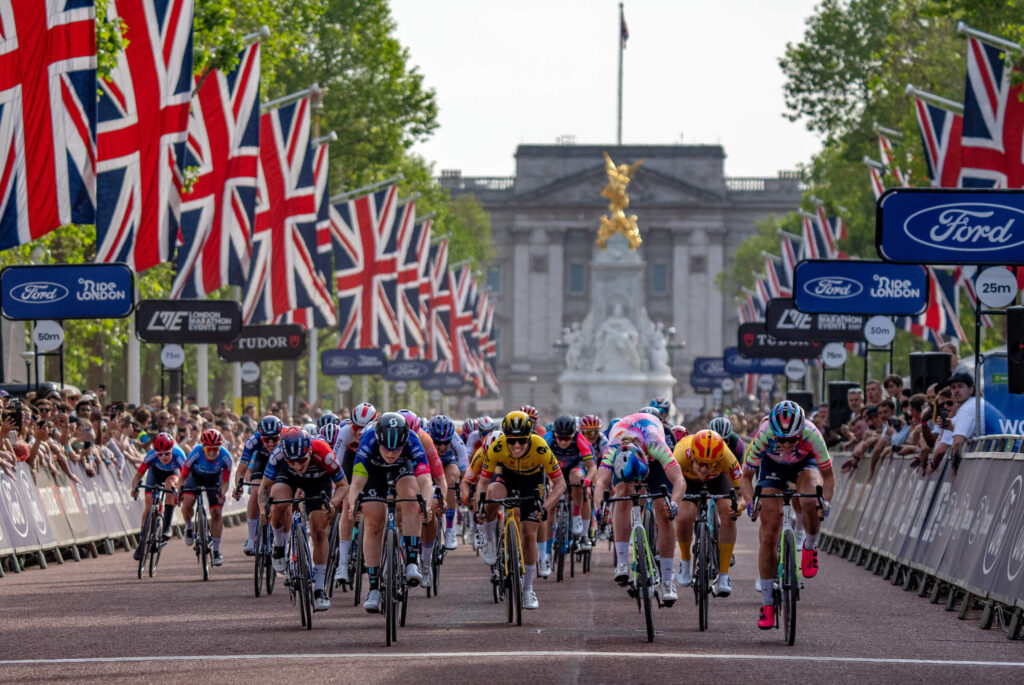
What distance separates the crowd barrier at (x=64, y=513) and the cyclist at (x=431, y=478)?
5.82 m

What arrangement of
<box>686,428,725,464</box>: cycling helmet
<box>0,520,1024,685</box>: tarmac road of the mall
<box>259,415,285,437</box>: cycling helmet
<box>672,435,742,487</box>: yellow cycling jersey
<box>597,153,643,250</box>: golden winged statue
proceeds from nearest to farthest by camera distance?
<box>0,520,1024,685</box>: tarmac road of the mall → <box>686,428,725,464</box>: cycling helmet → <box>672,435,742,487</box>: yellow cycling jersey → <box>259,415,285,437</box>: cycling helmet → <box>597,153,643,250</box>: golden winged statue

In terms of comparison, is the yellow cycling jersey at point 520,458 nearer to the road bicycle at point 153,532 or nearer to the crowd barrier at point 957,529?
the crowd barrier at point 957,529

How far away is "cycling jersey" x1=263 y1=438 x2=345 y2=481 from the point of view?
60.9ft

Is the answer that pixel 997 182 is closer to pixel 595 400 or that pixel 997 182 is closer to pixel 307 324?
pixel 307 324

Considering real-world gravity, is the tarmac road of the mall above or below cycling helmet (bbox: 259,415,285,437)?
below

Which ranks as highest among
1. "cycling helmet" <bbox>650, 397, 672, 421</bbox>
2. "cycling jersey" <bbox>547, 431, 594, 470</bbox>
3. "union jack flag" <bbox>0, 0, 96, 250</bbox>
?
"union jack flag" <bbox>0, 0, 96, 250</bbox>

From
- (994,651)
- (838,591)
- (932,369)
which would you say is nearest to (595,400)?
(932,369)

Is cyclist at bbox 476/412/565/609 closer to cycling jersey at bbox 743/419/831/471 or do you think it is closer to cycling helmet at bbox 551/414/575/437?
cycling jersey at bbox 743/419/831/471

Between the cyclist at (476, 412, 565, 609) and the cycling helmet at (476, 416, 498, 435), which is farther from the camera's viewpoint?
the cycling helmet at (476, 416, 498, 435)

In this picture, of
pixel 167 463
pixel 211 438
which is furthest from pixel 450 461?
pixel 167 463

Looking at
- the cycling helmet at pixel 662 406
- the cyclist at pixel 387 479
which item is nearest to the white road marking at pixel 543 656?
the cyclist at pixel 387 479

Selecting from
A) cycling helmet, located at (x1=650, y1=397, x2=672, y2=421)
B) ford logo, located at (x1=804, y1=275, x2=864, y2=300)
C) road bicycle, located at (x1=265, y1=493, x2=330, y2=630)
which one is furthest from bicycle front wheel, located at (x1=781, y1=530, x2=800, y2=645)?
ford logo, located at (x1=804, y1=275, x2=864, y2=300)

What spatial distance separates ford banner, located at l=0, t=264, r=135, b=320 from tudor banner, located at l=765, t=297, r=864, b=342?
1671 cm

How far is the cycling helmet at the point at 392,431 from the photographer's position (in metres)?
16.9
